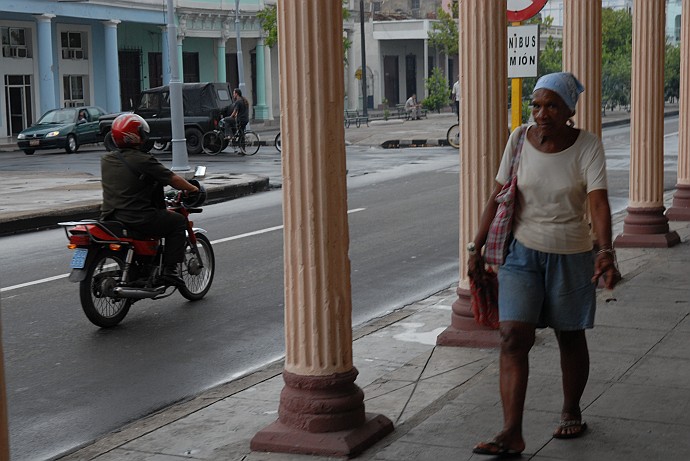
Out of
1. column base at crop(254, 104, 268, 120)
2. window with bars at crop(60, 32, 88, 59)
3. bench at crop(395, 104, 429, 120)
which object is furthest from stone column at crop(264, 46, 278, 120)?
window with bars at crop(60, 32, 88, 59)

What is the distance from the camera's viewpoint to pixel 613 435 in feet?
18.6

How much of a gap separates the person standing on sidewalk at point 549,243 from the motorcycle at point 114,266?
14.9ft

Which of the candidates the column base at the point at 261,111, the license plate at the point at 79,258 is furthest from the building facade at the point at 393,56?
the license plate at the point at 79,258

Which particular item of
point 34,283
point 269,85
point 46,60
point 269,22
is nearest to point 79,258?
point 34,283

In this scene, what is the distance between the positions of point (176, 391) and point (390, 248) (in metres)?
6.37

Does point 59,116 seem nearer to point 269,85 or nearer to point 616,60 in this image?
point 269,85

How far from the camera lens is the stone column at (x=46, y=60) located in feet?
134

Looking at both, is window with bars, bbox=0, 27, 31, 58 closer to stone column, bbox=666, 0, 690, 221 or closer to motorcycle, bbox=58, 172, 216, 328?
stone column, bbox=666, 0, 690, 221

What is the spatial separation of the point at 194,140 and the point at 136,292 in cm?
2381

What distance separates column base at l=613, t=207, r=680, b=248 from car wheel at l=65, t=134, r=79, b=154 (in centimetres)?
2606

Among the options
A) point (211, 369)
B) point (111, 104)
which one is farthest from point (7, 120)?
point (211, 369)

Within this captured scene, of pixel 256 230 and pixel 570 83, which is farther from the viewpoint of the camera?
pixel 256 230

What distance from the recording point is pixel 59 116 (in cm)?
3703

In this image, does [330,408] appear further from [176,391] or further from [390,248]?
[390,248]
